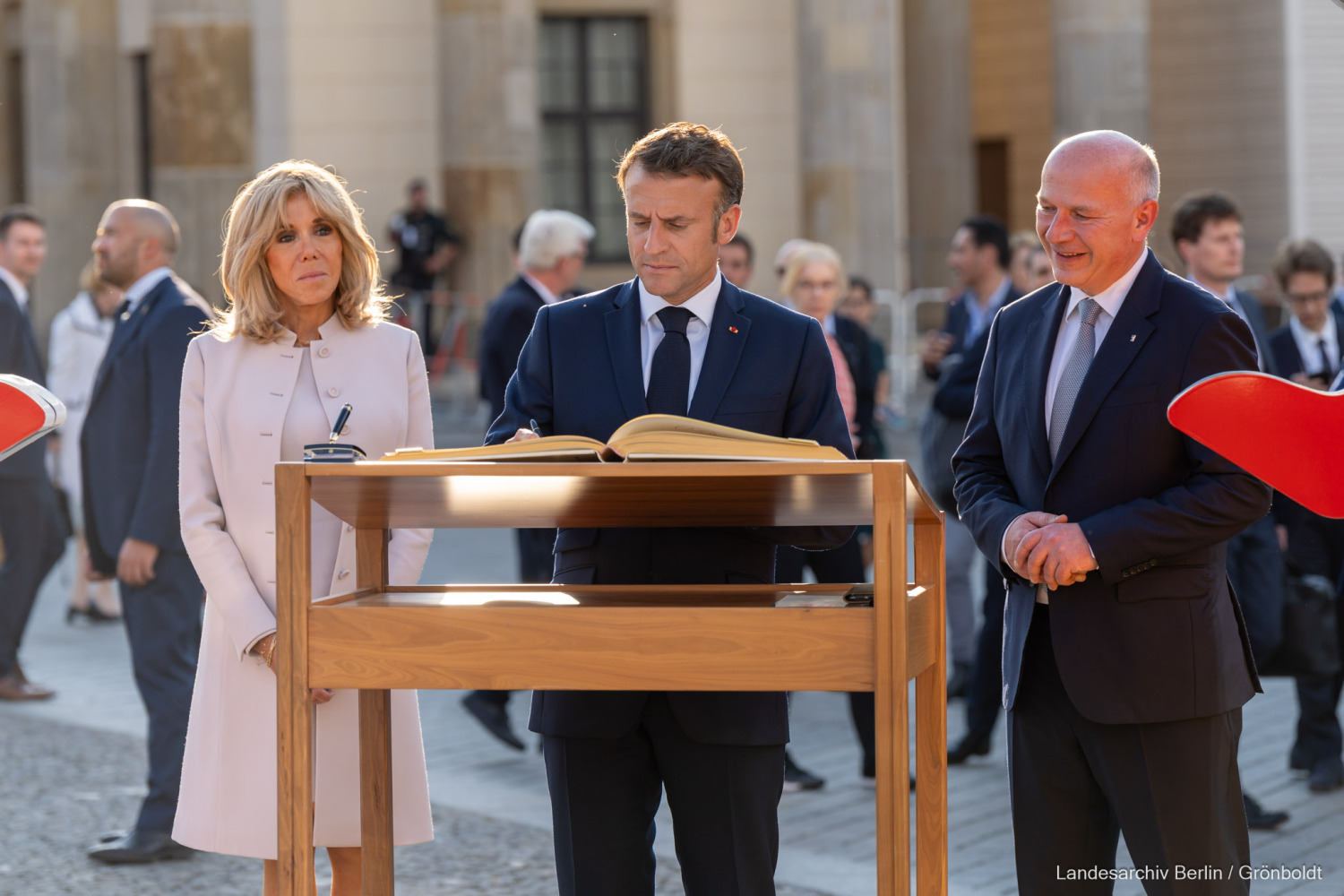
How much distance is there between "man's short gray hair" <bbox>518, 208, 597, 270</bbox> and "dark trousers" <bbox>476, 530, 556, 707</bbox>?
49.4 inches

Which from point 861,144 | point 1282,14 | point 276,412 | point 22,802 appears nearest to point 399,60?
point 861,144

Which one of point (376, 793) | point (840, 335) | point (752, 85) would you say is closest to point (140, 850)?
point (376, 793)

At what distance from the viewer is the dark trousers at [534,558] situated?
23.8 feet

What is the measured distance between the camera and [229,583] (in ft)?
13.7

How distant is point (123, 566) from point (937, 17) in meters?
22.1

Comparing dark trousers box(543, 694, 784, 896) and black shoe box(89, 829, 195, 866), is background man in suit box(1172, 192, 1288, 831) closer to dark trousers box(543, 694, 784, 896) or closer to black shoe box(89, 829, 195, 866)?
dark trousers box(543, 694, 784, 896)

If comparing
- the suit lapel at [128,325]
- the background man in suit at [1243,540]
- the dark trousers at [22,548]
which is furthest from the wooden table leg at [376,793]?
the dark trousers at [22,548]

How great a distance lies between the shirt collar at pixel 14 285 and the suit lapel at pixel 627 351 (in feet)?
19.1

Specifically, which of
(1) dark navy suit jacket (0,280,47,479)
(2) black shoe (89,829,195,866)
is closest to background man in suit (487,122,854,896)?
(2) black shoe (89,829,195,866)

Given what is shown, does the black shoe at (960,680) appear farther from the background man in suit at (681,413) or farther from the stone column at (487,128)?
the stone column at (487,128)

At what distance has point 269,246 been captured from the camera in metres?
4.18

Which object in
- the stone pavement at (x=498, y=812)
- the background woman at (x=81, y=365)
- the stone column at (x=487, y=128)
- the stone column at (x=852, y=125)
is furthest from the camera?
the stone column at (x=852, y=125)

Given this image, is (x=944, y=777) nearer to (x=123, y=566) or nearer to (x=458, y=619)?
(x=458, y=619)

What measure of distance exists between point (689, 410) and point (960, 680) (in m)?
4.90
